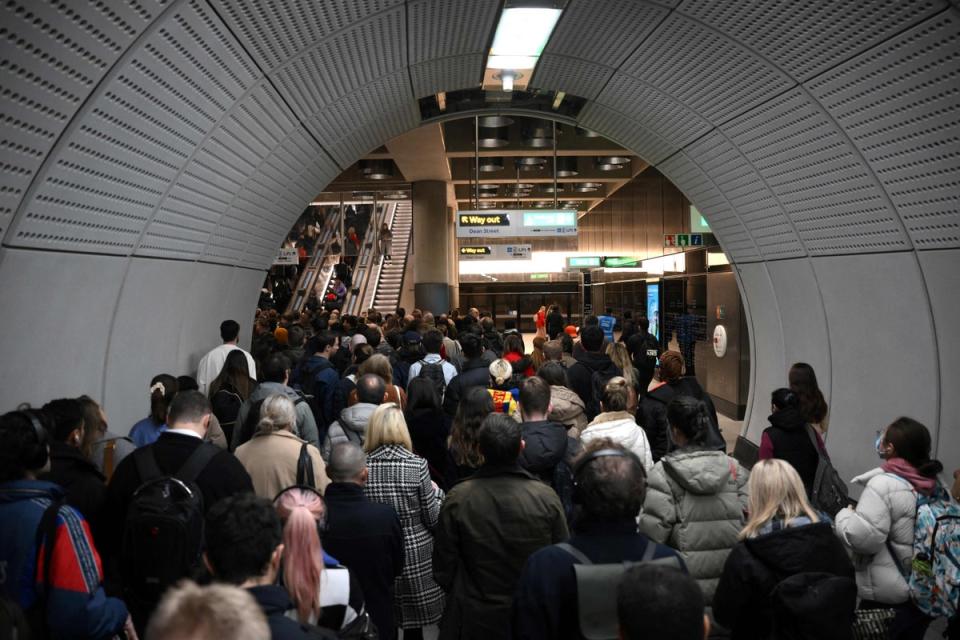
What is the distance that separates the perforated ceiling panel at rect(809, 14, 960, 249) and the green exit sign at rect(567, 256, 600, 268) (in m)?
18.4

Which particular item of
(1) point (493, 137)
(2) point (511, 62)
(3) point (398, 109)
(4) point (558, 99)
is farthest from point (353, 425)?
(1) point (493, 137)

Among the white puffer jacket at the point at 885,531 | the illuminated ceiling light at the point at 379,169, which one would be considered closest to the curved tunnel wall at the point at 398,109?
the white puffer jacket at the point at 885,531

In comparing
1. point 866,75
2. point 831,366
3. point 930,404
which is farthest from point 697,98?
point 930,404

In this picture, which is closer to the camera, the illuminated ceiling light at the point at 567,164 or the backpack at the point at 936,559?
the backpack at the point at 936,559

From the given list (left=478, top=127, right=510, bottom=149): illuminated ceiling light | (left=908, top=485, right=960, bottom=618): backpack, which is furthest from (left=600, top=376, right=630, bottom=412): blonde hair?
(left=478, top=127, right=510, bottom=149): illuminated ceiling light

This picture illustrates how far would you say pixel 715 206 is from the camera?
905cm

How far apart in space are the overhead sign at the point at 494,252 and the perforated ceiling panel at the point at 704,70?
11.6m

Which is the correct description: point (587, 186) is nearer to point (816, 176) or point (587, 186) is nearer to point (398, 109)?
point (398, 109)

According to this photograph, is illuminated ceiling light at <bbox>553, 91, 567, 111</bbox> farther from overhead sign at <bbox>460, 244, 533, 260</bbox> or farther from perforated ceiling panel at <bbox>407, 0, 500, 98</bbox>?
overhead sign at <bbox>460, 244, 533, 260</bbox>

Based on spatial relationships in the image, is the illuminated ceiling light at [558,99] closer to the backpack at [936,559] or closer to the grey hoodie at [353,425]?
the grey hoodie at [353,425]

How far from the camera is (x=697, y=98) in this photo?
747cm

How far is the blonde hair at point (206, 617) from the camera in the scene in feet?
4.99

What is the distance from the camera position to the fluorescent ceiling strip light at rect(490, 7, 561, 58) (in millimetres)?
6766

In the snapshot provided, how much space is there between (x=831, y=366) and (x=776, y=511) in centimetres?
502
